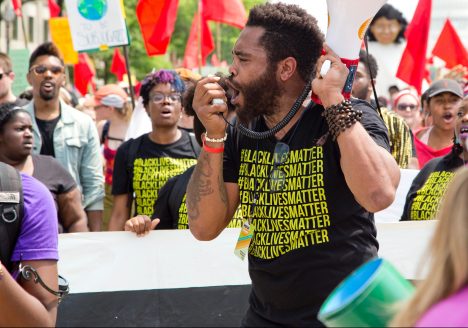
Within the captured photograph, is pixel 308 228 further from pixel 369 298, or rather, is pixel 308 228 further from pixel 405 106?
pixel 405 106

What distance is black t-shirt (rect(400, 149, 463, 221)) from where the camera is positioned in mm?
5191

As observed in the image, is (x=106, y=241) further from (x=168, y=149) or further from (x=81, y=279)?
(x=168, y=149)

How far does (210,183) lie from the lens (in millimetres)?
3514

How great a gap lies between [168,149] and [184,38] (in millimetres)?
42698

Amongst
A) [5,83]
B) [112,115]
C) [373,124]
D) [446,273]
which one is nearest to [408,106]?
[112,115]

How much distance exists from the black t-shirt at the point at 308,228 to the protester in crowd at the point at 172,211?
1.88 m

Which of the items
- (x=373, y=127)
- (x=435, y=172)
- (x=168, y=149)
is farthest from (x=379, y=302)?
(x=168, y=149)

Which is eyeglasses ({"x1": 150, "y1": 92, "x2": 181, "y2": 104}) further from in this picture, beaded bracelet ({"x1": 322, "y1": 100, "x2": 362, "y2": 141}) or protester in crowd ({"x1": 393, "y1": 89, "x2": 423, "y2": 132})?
protester in crowd ({"x1": 393, "y1": 89, "x2": 423, "y2": 132})

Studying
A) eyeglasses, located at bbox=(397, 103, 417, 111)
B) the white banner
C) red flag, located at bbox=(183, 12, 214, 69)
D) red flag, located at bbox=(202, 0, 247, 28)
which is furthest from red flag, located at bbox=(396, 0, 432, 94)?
red flag, located at bbox=(183, 12, 214, 69)

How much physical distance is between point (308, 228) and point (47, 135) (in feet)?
14.9

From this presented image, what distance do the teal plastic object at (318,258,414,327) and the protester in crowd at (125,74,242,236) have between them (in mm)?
3312

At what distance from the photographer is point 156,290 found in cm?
545

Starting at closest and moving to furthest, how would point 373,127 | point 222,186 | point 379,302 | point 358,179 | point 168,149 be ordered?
point 379,302, point 358,179, point 373,127, point 222,186, point 168,149

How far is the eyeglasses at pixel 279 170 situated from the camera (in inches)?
129
